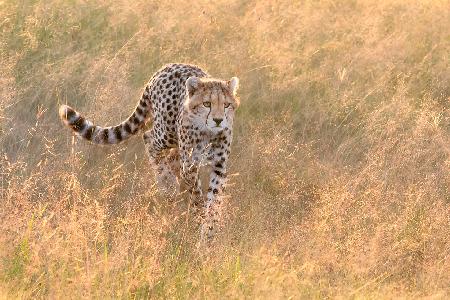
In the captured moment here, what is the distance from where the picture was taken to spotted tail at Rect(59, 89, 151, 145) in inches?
233

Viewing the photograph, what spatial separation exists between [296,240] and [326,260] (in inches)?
11.4

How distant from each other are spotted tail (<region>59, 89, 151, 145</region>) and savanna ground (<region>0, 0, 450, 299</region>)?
0.13 meters

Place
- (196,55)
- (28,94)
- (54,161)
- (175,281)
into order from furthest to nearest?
(196,55) < (28,94) < (54,161) < (175,281)

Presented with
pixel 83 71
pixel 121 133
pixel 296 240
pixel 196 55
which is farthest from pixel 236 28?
pixel 296 240

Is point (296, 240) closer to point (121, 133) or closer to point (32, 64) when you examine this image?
point (121, 133)

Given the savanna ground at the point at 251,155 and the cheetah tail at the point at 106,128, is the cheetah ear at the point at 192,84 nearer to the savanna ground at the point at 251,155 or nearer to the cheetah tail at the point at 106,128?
the savanna ground at the point at 251,155

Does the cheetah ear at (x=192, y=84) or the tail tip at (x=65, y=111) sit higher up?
the cheetah ear at (x=192, y=84)

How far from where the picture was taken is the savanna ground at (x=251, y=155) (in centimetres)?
429

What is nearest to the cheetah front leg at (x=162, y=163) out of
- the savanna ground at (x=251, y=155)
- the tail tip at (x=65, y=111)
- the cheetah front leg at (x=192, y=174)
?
the savanna ground at (x=251, y=155)

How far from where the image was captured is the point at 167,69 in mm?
6184

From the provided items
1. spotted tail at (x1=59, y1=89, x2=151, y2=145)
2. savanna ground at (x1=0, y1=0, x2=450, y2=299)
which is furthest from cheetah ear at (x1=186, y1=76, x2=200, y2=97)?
spotted tail at (x1=59, y1=89, x2=151, y2=145)

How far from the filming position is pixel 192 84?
551cm

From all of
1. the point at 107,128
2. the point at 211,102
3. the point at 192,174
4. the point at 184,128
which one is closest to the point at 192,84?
the point at 211,102

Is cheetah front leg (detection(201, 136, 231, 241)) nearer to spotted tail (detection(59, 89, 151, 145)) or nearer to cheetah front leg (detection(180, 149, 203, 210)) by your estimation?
cheetah front leg (detection(180, 149, 203, 210))
